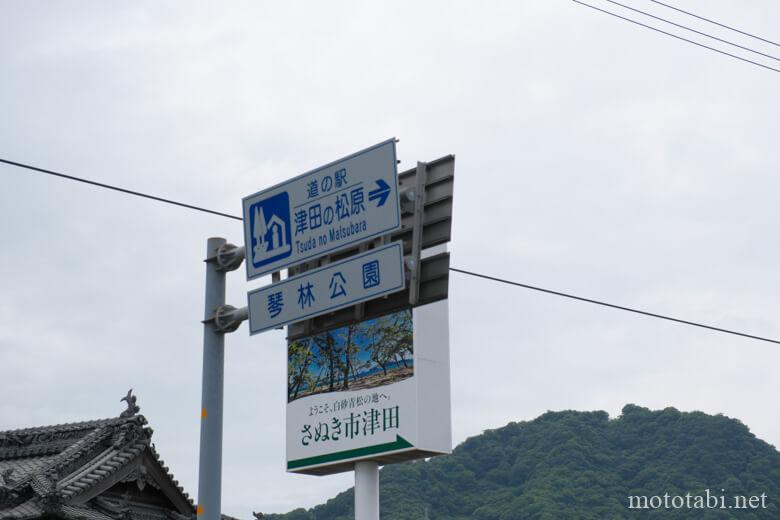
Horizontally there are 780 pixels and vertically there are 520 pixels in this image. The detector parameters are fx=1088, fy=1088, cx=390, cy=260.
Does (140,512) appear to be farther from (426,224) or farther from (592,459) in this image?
(592,459)

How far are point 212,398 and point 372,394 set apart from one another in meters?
12.6

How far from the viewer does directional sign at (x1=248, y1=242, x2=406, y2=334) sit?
34.5ft

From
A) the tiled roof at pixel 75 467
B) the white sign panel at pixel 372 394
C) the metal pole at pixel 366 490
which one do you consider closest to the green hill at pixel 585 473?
the white sign panel at pixel 372 394

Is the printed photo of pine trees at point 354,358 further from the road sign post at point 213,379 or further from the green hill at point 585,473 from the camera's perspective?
the green hill at point 585,473

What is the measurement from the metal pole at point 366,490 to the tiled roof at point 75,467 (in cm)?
370

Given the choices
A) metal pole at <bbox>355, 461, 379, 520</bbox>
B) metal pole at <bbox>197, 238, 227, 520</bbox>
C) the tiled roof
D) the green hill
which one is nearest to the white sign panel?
metal pole at <bbox>355, 461, 379, 520</bbox>

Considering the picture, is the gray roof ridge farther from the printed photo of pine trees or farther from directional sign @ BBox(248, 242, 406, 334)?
directional sign @ BBox(248, 242, 406, 334)

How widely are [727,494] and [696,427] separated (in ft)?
37.5

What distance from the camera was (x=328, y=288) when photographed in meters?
11.0

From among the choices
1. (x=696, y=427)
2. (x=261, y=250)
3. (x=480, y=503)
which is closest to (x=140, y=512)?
(x=261, y=250)

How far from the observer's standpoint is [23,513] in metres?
19.7

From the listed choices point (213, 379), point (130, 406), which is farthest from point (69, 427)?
point (213, 379)

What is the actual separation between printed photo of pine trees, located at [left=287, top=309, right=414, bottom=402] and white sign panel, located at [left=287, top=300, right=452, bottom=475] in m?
0.02

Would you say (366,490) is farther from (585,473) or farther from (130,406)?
(585,473)
